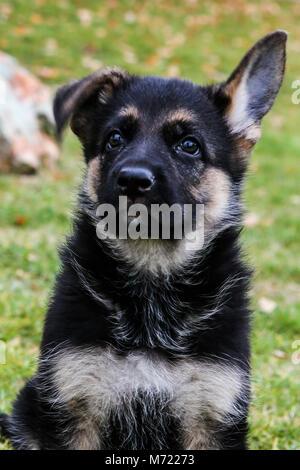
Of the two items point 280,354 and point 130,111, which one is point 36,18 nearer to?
point 280,354

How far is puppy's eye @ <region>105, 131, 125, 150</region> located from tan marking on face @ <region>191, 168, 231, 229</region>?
46cm

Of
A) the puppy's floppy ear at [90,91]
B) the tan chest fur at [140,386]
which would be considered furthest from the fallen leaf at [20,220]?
the tan chest fur at [140,386]

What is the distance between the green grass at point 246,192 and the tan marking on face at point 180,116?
537mm

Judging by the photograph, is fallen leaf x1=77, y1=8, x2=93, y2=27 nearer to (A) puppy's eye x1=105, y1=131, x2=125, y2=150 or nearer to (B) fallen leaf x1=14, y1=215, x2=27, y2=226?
(B) fallen leaf x1=14, y1=215, x2=27, y2=226

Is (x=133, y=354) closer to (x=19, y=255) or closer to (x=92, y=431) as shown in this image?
(x=92, y=431)

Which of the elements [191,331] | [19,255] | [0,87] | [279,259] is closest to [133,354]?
[191,331]

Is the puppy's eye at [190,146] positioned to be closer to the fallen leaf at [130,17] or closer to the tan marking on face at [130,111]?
the tan marking on face at [130,111]

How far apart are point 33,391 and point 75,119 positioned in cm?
148

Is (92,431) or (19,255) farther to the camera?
(19,255)

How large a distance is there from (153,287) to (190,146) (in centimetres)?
75

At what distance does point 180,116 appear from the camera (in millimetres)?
3352

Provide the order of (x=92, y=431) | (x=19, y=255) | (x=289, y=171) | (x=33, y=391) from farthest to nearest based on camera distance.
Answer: (x=289, y=171) < (x=19, y=255) < (x=33, y=391) < (x=92, y=431)

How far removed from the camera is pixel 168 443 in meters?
3.11

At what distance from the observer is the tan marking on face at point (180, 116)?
333 cm
